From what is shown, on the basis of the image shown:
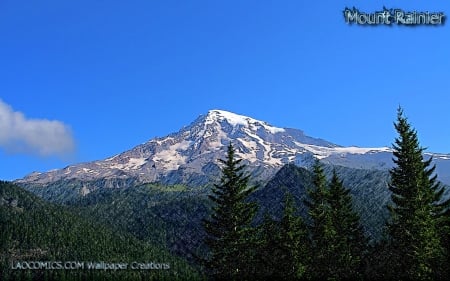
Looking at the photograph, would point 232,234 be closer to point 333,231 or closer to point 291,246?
point 291,246

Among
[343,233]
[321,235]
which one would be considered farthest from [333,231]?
[343,233]

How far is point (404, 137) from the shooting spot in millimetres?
49000

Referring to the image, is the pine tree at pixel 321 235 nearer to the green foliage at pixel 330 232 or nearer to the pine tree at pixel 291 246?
the green foliage at pixel 330 232

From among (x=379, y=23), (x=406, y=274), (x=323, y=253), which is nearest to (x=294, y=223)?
(x=323, y=253)

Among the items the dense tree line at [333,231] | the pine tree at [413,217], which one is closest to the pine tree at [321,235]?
the dense tree line at [333,231]

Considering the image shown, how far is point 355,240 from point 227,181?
1887cm

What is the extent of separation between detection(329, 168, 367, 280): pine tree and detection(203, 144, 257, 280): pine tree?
9.61 meters

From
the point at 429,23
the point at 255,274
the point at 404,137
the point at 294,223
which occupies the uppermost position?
the point at 429,23

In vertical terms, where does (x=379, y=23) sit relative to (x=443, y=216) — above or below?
above

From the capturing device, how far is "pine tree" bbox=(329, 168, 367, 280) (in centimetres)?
5316

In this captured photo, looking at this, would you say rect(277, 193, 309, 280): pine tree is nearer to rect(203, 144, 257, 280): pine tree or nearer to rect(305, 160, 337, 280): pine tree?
rect(305, 160, 337, 280): pine tree

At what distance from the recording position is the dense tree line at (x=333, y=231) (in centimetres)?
4659

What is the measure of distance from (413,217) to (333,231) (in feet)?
29.6

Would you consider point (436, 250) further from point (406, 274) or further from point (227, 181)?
point (227, 181)
